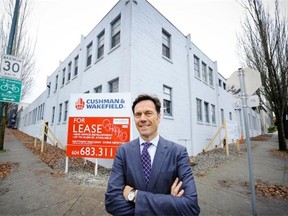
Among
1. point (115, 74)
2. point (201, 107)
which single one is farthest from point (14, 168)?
point (201, 107)

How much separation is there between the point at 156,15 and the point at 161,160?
10041 millimetres

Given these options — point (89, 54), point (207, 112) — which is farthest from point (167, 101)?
point (89, 54)

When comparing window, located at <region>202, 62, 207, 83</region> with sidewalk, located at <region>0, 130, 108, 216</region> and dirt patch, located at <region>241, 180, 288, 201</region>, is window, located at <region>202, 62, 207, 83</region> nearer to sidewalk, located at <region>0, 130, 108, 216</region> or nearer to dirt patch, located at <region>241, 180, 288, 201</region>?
dirt patch, located at <region>241, 180, 288, 201</region>

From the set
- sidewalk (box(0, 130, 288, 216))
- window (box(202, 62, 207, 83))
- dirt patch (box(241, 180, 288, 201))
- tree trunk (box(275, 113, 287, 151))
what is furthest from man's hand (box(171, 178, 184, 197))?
window (box(202, 62, 207, 83))

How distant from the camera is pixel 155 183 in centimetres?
178

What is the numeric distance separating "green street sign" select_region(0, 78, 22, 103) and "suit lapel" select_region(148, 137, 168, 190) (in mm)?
5905

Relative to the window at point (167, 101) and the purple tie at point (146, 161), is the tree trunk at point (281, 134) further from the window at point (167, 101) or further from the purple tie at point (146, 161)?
the purple tie at point (146, 161)

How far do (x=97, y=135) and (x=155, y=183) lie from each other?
5029mm

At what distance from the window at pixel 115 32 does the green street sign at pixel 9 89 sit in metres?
5.38

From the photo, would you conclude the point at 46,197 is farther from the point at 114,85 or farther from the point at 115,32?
the point at 115,32

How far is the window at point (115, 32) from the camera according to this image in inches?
370

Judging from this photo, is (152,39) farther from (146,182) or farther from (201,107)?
(146,182)

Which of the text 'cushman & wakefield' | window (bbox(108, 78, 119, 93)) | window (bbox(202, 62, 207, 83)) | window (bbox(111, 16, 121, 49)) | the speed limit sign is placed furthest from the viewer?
window (bbox(202, 62, 207, 83))

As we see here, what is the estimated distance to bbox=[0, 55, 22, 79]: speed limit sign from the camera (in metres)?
5.39
